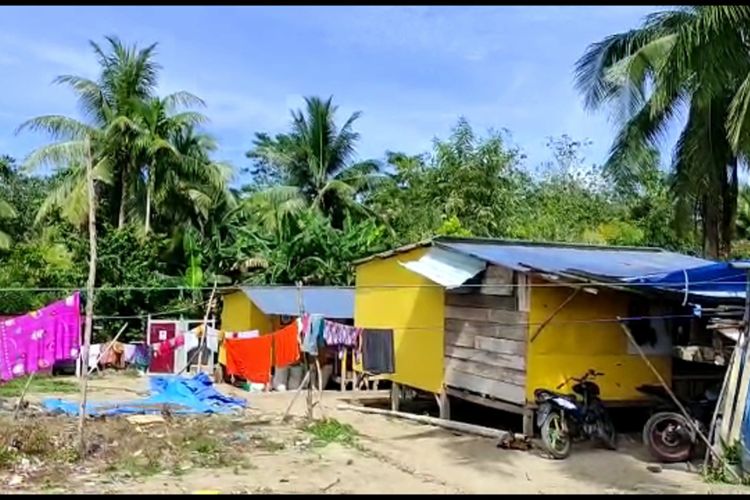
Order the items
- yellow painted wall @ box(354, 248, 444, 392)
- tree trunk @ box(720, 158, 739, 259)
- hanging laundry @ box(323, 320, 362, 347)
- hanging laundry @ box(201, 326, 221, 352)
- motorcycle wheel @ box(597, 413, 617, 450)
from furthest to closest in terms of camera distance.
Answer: hanging laundry @ box(201, 326, 221, 352) → tree trunk @ box(720, 158, 739, 259) → hanging laundry @ box(323, 320, 362, 347) → yellow painted wall @ box(354, 248, 444, 392) → motorcycle wheel @ box(597, 413, 617, 450)

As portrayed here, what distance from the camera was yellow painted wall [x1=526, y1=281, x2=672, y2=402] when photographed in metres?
9.84

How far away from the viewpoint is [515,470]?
27.0 feet

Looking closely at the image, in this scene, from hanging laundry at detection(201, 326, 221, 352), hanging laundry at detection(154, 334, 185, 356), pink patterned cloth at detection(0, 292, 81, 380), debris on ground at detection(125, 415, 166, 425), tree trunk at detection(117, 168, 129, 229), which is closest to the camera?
pink patterned cloth at detection(0, 292, 81, 380)

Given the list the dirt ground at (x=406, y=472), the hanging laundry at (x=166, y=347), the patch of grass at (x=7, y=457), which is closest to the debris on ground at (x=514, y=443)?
the dirt ground at (x=406, y=472)

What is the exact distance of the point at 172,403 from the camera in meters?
12.3

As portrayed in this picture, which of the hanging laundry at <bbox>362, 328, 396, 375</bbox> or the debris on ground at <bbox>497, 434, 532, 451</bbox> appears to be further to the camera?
the hanging laundry at <bbox>362, 328, 396, 375</bbox>

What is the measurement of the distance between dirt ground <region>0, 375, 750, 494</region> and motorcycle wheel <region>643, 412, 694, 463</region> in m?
0.20

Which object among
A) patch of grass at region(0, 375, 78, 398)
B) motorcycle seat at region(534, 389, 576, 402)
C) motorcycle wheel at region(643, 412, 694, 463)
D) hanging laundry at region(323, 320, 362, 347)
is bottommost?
patch of grass at region(0, 375, 78, 398)

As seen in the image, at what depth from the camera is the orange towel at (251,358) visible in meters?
15.7

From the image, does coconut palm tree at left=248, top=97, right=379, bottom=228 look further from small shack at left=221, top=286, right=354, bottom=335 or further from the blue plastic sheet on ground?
the blue plastic sheet on ground

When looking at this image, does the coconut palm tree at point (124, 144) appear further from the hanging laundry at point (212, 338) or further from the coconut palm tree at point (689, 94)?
the coconut palm tree at point (689, 94)

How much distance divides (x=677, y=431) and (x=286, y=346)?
25.6 feet

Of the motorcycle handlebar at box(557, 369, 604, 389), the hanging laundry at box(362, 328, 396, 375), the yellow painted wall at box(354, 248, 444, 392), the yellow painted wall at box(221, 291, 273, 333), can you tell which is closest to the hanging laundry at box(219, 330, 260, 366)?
the yellow painted wall at box(221, 291, 273, 333)

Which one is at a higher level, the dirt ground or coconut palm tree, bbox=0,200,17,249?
coconut palm tree, bbox=0,200,17,249
